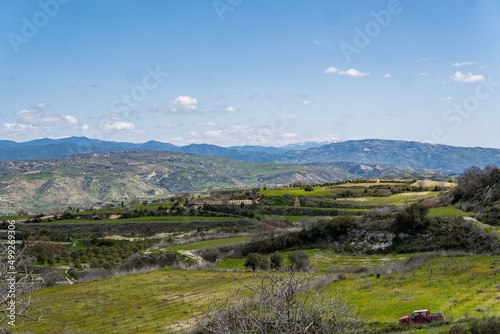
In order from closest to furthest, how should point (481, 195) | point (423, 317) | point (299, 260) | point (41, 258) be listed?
point (423, 317), point (299, 260), point (481, 195), point (41, 258)

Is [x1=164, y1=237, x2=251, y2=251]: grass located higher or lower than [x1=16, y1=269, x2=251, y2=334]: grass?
lower

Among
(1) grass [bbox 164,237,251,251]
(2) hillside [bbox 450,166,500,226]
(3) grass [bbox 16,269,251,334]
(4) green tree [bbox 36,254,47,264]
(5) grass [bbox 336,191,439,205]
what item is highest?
(2) hillside [bbox 450,166,500,226]

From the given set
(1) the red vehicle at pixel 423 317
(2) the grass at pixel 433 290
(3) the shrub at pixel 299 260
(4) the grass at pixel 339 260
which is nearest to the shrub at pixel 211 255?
(4) the grass at pixel 339 260

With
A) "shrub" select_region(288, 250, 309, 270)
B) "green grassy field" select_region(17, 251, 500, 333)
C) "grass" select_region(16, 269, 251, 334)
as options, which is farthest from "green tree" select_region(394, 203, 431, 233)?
"grass" select_region(16, 269, 251, 334)

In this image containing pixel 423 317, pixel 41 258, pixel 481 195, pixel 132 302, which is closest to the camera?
pixel 423 317

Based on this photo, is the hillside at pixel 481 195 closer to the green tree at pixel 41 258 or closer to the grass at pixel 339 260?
the grass at pixel 339 260

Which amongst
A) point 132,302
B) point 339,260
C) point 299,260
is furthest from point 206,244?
point 132,302

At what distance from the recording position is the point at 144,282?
4266 centimetres

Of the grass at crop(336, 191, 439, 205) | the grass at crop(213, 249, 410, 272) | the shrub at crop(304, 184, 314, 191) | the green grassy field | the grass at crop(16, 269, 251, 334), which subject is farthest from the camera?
the shrub at crop(304, 184, 314, 191)

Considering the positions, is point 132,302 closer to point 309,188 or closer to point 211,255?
point 211,255

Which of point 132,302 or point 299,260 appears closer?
point 132,302

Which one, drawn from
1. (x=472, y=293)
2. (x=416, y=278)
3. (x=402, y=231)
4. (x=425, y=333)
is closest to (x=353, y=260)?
(x=402, y=231)

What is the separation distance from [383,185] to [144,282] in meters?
97.0

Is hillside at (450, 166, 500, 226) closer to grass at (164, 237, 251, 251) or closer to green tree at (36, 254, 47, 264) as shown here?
grass at (164, 237, 251, 251)
